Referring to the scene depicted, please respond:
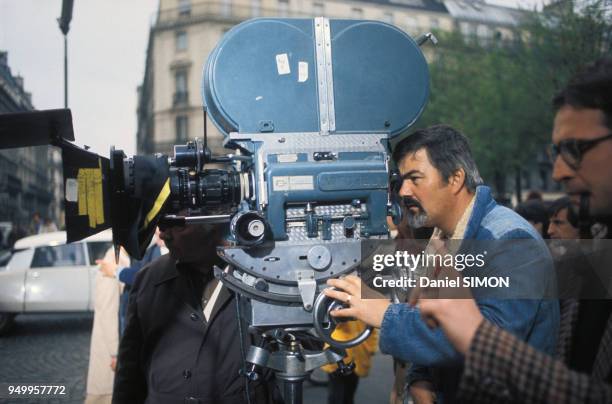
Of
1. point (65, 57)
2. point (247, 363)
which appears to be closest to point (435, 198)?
point (247, 363)

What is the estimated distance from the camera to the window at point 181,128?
37438mm

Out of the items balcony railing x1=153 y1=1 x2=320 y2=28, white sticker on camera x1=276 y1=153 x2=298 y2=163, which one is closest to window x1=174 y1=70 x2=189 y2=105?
balcony railing x1=153 y1=1 x2=320 y2=28

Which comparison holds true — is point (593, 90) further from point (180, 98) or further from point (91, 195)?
point (180, 98)

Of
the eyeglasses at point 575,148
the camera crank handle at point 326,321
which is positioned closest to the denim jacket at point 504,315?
the camera crank handle at point 326,321

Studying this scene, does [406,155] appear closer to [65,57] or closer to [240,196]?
[240,196]

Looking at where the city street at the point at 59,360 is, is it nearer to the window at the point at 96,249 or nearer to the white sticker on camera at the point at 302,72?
the window at the point at 96,249

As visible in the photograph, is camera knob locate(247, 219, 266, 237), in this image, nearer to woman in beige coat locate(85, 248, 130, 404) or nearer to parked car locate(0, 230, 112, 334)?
woman in beige coat locate(85, 248, 130, 404)

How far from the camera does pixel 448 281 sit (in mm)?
1870

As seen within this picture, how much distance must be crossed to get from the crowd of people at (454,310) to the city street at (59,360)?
441 millimetres

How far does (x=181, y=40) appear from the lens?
36156 millimetres

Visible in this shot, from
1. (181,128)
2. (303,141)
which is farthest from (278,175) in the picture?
(181,128)

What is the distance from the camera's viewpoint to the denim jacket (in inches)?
69.0

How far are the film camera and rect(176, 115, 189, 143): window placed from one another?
3592 cm

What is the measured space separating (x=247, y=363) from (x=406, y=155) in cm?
99
